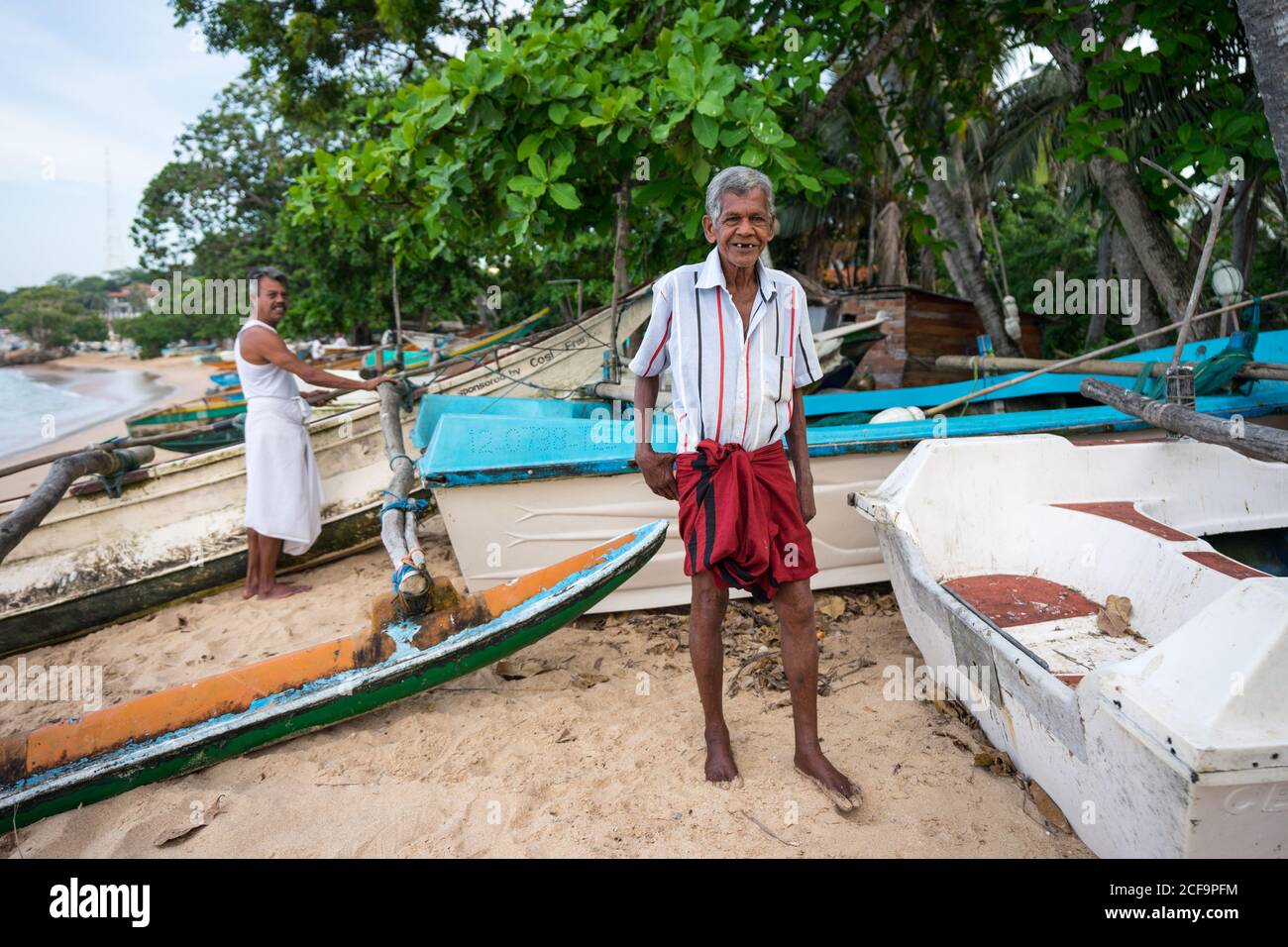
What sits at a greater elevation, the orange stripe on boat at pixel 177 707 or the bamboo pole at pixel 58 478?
the bamboo pole at pixel 58 478

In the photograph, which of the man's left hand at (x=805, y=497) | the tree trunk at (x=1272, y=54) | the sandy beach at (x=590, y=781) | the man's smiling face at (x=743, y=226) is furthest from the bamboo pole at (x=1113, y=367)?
the man's smiling face at (x=743, y=226)

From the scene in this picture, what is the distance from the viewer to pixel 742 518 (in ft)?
7.76

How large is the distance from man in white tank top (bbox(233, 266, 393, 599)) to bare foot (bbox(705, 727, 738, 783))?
3120 mm

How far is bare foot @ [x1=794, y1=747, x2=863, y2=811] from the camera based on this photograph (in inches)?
96.3

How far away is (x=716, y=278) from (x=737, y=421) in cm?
42

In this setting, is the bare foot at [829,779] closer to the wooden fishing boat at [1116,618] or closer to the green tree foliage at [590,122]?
the wooden fishing boat at [1116,618]

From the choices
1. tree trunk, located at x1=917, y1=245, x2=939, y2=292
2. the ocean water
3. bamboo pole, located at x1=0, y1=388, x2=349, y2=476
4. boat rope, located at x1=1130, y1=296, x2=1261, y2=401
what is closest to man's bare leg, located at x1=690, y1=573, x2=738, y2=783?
boat rope, located at x1=1130, y1=296, x2=1261, y2=401

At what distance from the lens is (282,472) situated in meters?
4.77

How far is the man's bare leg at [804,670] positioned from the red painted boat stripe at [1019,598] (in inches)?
38.0

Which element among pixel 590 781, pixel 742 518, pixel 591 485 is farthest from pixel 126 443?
pixel 742 518

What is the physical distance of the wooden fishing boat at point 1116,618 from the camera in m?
1.64

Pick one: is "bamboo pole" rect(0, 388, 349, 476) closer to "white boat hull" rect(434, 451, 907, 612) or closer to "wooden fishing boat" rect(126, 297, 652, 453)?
"wooden fishing boat" rect(126, 297, 652, 453)

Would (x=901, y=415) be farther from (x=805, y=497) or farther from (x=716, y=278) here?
(x=716, y=278)
